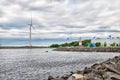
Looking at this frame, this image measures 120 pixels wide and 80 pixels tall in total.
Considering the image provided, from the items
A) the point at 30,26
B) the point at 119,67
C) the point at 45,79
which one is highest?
the point at 30,26

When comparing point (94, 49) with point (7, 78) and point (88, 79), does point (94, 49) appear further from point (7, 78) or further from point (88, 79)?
point (88, 79)

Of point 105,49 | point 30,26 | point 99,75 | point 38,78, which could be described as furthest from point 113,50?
point 99,75

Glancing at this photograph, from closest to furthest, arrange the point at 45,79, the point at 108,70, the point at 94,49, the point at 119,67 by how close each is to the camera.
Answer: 1. the point at 108,70
2. the point at 119,67
3. the point at 45,79
4. the point at 94,49

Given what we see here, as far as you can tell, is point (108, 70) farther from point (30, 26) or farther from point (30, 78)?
point (30, 26)

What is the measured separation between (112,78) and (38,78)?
1337 centimetres

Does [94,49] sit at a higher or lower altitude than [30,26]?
lower

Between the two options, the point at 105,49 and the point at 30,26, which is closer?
the point at 105,49

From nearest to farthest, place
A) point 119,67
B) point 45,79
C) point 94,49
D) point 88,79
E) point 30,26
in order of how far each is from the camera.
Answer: point 88,79 → point 119,67 → point 45,79 → point 94,49 → point 30,26

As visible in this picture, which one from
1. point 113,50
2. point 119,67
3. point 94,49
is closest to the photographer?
point 119,67

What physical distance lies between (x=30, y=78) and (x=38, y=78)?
93 cm

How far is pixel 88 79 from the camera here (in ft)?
51.9

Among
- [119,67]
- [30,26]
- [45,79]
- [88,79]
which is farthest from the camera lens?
[30,26]

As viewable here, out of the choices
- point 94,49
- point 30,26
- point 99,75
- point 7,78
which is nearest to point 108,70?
point 99,75

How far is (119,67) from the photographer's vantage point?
22.1 meters
